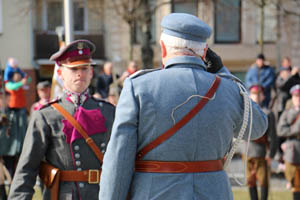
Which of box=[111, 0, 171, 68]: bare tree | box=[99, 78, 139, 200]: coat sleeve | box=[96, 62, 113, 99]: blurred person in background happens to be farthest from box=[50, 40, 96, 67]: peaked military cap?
box=[111, 0, 171, 68]: bare tree

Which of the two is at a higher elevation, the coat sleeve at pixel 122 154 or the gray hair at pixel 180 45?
the gray hair at pixel 180 45

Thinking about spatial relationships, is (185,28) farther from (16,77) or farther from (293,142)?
(16,77)

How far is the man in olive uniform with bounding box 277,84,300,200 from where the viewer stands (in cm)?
957

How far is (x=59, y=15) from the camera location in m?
25.3

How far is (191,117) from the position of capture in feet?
11.1

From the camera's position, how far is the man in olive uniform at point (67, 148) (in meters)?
4.44

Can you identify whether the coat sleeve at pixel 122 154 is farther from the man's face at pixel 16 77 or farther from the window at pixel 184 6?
the window at pixel 184 6

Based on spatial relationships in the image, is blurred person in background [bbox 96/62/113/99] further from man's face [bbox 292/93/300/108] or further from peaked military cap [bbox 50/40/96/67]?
peaked military cap [bbox 50/40/96/67]

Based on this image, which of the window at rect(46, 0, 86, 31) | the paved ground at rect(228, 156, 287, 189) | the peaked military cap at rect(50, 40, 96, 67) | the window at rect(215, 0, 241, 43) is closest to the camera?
the peaked military cap at rect(50, 40, 96, 67)

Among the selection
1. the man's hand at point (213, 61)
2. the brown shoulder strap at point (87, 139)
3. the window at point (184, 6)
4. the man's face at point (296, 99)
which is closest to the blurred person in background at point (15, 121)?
the man's face at point (296, 99)

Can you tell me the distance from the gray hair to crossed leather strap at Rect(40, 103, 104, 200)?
1338 mm

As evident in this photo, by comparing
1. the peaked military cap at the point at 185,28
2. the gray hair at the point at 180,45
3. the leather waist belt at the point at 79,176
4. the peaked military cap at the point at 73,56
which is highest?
the peaked military cap at the point at 185,28

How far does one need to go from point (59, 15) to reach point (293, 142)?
17145mm

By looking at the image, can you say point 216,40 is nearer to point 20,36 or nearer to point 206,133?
point 20,36
